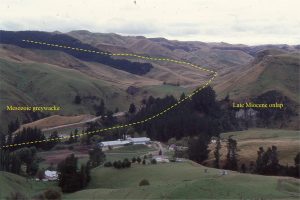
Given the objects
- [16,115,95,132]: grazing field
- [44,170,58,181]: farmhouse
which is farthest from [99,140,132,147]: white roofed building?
[16,115,95,132]: grazing field

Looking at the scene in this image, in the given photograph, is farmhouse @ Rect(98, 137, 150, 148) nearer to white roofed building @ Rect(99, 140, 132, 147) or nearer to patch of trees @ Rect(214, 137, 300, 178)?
white roofed building @ Rect(99, 140, 132, 147)

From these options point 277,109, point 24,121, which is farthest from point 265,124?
point 24,121

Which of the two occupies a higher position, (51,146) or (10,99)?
(10,99)

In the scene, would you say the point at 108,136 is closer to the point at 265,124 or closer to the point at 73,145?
the point at 73,145

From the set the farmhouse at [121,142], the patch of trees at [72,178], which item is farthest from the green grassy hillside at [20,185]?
the farmhouse at [121,142]

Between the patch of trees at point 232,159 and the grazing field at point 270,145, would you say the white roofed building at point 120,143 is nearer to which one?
the grazing field at point 270,145
